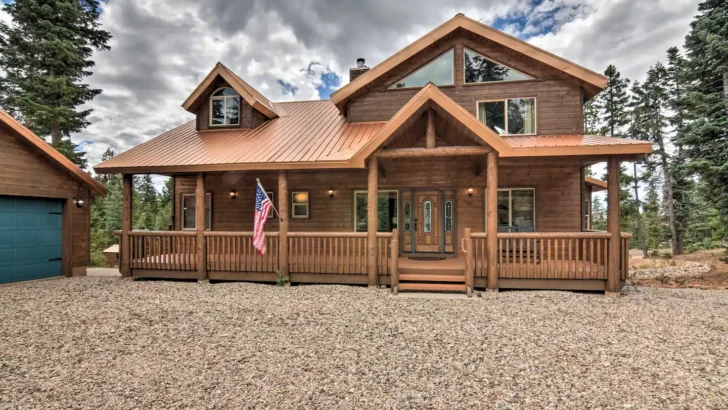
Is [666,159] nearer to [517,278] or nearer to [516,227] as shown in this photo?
[516,227]

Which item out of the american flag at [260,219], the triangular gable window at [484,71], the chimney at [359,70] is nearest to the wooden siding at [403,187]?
the american flag at [260,219]

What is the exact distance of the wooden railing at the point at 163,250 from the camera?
844cm

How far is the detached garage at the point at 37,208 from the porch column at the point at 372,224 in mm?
8891

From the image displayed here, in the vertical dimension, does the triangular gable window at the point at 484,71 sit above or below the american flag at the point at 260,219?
above

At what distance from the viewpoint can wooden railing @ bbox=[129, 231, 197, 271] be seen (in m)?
8.44

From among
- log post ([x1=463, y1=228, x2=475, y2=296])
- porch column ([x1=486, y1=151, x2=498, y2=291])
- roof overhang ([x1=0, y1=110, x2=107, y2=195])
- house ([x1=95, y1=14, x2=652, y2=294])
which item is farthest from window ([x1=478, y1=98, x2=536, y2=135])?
roof overhang ([x1=0, y1=110, x2=107, y2=195])

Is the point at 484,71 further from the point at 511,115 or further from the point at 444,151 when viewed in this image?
the point at 444,151

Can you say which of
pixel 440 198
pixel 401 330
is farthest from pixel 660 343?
pixel 440 198

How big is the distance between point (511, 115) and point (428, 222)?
157 inches

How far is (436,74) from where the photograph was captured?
970cm

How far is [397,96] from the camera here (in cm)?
991

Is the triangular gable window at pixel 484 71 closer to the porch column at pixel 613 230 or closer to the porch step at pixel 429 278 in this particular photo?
the porch column at pixel 613 230

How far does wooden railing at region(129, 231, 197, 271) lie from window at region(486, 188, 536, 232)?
29.0 ft

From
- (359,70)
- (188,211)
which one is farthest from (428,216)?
(188,211)
